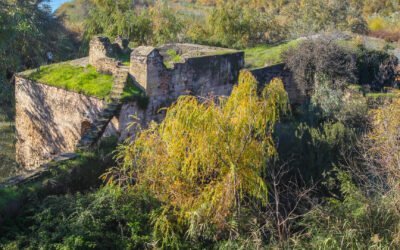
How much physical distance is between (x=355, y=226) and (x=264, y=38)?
2020cm

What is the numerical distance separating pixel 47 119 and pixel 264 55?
438 inches

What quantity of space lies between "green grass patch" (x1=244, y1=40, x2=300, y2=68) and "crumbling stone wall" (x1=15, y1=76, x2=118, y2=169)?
8.65 m

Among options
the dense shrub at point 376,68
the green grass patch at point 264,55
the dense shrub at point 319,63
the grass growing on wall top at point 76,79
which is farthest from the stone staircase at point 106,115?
the dense shrub at point 376,68

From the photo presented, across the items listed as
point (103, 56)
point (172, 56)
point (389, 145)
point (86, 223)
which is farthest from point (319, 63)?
point (86, 223)

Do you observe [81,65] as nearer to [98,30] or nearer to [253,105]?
[253,105]

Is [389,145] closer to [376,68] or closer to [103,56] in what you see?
[103,56]

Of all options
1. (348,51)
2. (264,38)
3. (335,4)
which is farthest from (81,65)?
(335,4)

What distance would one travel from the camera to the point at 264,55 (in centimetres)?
2142

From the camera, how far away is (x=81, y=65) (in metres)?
14.4

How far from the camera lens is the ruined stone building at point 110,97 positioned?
1171cm

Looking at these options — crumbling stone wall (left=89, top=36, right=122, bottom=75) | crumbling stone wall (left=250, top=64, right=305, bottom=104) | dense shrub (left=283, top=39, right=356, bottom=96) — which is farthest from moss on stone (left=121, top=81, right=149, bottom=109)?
dense shrub (left=283, top=39, right=356, bottom=96)

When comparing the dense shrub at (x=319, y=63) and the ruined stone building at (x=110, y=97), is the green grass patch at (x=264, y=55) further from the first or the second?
the ruined stone building at (x=110, y=97)

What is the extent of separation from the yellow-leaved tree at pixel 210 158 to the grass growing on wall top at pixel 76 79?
4726 millimetres

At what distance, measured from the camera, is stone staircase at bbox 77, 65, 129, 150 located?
1083 cm
